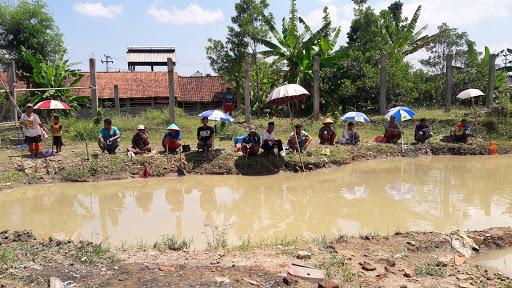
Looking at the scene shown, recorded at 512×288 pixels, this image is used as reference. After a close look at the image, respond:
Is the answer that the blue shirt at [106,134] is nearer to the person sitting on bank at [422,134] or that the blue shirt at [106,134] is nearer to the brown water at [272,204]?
the brown water at [272,204]

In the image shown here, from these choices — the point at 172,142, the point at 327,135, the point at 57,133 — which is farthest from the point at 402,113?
the point at 57,133

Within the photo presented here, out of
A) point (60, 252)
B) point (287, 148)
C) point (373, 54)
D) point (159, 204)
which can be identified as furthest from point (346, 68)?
point (60, 252)

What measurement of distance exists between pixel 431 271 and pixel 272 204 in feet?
13.7

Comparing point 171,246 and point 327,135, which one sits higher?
point 327,135

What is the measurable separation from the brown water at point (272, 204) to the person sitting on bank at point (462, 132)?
6.59 feet

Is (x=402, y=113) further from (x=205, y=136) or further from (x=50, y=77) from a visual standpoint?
(x=50, y=77)

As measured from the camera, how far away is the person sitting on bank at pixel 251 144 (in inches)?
459

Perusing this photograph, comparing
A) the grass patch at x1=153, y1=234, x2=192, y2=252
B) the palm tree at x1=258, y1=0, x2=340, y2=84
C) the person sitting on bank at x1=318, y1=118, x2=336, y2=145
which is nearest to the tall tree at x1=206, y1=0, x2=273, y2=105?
the palm tree at x1=258, y1=0, x2=340, y2=84

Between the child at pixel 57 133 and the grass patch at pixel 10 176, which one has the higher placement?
the child at pixel 57 133

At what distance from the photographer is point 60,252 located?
5.63 metres

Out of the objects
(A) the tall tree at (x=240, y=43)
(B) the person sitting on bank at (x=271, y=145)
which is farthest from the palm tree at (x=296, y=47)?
(B) the person sitting on bank at (x=271, y=145)

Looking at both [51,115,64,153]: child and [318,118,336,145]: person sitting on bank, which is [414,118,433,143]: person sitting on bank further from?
[51,115,64,153]: child

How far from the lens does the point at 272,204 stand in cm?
905

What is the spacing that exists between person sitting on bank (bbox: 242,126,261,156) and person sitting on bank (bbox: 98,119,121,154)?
3.31 metres
